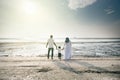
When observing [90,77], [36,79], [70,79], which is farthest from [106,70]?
[36,79]

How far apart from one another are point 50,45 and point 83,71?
24.0 feet

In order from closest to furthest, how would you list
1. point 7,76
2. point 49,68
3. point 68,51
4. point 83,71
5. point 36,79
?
point 36,79
point 7,76
point 83,71
point 49,68
point 68,51

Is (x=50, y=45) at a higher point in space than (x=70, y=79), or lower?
higher

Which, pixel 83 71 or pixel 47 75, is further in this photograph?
pixel 83 71

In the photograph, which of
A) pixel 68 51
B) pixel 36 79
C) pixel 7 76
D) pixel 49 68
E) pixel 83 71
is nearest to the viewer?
pixel 36 79

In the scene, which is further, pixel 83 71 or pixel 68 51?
pixel 68 51

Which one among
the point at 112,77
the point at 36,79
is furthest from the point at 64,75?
the point at 112,77

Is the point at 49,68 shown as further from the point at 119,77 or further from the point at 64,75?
the point at 119,77

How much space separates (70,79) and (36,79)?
1.80 m

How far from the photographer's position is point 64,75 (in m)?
11.9

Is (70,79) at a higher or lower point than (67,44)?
lower

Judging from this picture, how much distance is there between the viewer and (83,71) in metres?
13.1

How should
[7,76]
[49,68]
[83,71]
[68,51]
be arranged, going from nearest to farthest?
[7,76], [83,71], [49,68], [68,51]

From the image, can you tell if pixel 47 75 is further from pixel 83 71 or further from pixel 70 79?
pixel 83 71
